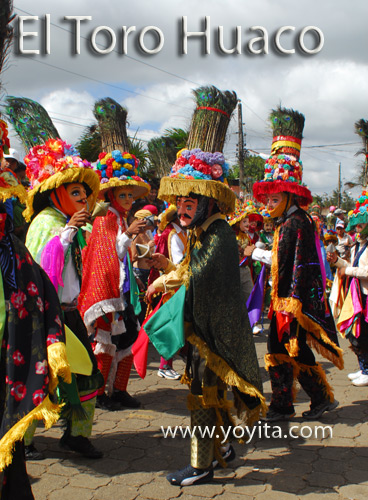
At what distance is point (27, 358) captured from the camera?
2475mm

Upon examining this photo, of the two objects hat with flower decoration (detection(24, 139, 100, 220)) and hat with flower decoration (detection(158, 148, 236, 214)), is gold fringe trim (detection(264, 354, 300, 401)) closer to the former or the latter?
hat with flower decoration (detection(158, 148, 236, 214))

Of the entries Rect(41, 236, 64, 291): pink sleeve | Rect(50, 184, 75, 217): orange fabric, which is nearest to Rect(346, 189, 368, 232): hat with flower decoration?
Rect(50, 184, 75, 217): orange fabric

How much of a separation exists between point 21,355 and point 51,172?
2.03 meters

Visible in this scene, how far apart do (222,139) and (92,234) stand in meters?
2.64

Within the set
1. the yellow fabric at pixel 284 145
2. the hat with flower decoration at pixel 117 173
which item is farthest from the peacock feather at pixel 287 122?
the hat with flower decoration at pixel 117 173

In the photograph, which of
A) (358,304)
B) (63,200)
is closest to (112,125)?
(63,200)

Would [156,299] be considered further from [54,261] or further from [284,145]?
[54,261]

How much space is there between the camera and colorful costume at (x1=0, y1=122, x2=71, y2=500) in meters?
2.41

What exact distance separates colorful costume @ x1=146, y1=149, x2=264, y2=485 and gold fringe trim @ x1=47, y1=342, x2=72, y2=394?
882mm

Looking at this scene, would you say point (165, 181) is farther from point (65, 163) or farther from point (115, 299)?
point (115, 299)

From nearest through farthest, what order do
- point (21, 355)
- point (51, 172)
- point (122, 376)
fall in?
point (21, 355) → point (51, 172) → point (122, 376)

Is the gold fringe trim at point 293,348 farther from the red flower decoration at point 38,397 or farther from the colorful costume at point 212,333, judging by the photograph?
the red flower decoration at point 38,397

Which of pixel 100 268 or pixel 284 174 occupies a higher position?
pixel 284 174

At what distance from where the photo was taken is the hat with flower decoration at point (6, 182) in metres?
2.54
